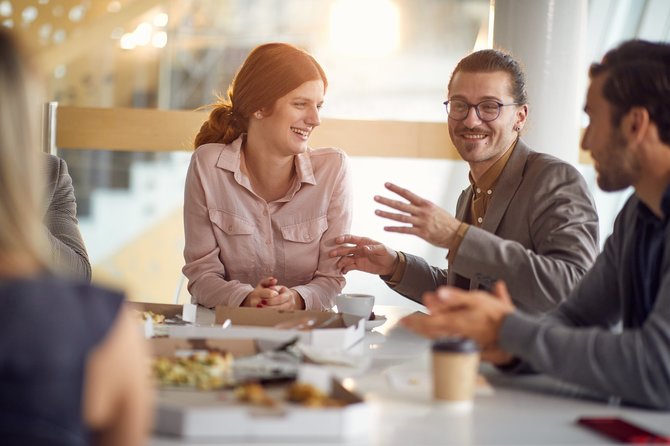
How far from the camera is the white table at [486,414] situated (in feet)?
3.92

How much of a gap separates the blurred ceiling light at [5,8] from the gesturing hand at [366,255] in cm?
357

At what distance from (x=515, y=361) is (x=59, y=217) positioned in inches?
63.3

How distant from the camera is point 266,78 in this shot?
2.70 meters

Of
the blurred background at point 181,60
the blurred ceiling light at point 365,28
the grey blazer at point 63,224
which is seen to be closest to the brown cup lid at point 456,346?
the grey blazer at point 63,224

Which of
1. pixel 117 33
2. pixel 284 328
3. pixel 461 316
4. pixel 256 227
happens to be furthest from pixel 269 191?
pixel 117 33

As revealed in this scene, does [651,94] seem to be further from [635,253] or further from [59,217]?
[59,217]

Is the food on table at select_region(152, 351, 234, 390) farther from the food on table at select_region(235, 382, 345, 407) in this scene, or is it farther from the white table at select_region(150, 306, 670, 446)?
the white table at select_region(150, 306, 670, 446)

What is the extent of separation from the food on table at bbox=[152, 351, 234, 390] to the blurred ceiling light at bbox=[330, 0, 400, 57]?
412 centimetres

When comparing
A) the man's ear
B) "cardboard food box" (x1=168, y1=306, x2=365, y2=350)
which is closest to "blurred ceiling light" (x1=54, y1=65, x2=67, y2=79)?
"cardboard food box" (x1=168, y1=306, x2=365, y2=350)

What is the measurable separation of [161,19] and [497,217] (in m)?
3.54

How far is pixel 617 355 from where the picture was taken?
137cm

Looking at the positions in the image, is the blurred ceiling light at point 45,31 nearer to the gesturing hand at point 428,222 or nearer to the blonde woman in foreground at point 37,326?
the gesturing hand at point 428,222

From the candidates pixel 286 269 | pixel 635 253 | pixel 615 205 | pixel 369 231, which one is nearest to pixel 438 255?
pixel 369 231

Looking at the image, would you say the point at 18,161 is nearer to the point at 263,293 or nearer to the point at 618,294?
the point at 618,294
